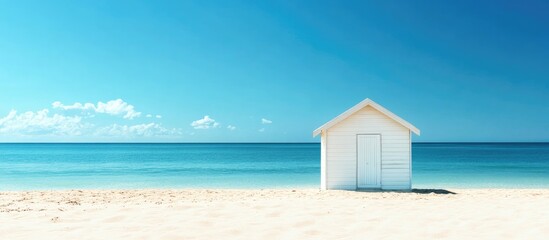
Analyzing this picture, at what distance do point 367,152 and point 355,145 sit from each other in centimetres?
47

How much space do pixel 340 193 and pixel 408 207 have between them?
165 inches

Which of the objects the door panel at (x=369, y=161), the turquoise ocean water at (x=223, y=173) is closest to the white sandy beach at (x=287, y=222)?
the door panel at (x=369, y=161)

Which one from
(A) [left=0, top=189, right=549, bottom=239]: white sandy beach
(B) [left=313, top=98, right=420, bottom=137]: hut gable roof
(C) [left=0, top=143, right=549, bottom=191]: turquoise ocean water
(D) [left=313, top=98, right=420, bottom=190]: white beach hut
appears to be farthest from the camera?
(C) [left=0, top=143, right=549, bottom=191]: turquoise ocean water

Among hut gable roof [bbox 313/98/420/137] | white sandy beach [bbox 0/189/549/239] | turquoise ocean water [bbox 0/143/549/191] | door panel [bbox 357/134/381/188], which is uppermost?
hut gable roof [bbox 313/98/420/137]

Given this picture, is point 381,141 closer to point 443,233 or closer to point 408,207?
point 408,207

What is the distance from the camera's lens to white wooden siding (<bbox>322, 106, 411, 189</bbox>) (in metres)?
14.6

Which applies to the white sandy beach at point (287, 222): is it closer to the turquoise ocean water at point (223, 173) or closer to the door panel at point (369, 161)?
the door panel at point (369, 161)

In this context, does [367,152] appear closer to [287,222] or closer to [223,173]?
[287,222]

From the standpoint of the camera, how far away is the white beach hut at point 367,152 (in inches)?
573

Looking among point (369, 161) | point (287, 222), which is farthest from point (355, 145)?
point (287, 222)

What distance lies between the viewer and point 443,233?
6.60 m

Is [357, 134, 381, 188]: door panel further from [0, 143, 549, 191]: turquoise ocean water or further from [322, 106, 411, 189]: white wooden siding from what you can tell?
[0, 143, 549, 191]: turquoise ocean water

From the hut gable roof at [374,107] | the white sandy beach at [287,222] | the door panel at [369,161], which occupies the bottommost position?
the white sandy beach at [287,222]

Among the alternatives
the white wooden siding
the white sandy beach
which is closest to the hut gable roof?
the white wooden siding
